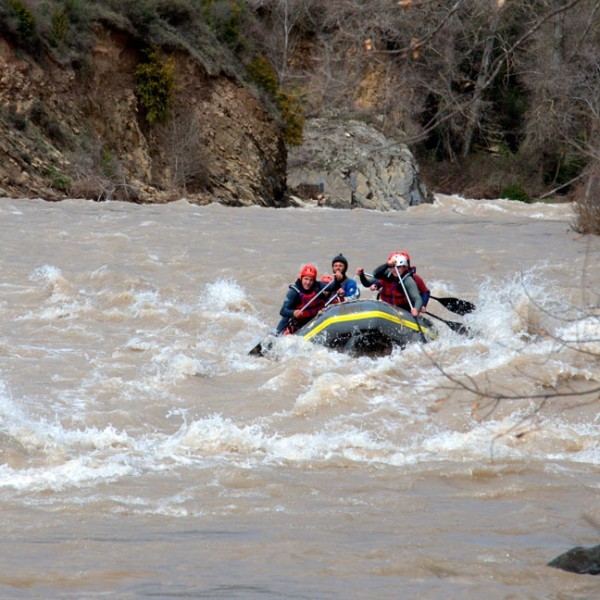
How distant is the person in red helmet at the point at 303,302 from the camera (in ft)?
39.9

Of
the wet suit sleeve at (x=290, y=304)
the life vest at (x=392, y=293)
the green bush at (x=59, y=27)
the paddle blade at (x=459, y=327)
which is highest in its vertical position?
the green bush at (x=59, y=27)

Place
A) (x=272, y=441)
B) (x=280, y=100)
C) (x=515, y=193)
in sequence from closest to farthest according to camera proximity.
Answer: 1. (x=272, y=441)
2. (x=280, y=100)
3. (x=515, y=193)

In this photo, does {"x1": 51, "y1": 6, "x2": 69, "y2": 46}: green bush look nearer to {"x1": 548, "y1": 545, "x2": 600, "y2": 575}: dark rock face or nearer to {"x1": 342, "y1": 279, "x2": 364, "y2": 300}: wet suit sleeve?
{"x1": 342, "y1": 279, "x2": 364, "y2": 300}: wet suit sleeve

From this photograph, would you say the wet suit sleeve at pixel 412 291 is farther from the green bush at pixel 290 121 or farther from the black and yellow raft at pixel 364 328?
the green bush at pixel 290 121

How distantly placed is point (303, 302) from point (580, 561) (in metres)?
7.71

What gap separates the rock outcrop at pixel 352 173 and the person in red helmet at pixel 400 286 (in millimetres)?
19848

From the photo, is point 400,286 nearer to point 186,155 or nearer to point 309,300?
point 309,300

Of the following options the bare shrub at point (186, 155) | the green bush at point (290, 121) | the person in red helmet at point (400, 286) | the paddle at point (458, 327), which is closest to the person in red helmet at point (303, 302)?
the person in red helmet at point (400, 286)

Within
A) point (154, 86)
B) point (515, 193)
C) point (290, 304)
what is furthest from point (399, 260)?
point (515, 193)

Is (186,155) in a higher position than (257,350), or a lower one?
higher

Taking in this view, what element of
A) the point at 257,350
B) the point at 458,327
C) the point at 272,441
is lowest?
the point at 257,350

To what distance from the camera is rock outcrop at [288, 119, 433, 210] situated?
3297 centimetres

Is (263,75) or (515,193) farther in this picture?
(515,193)

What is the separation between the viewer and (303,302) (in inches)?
484
